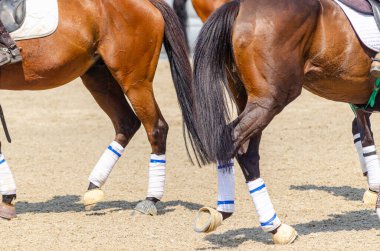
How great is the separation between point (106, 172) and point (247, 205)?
1265 mm

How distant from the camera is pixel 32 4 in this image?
7.04 meters

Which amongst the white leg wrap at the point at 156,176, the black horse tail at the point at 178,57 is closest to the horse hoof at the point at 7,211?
the white leg wrap at the point at 156,176

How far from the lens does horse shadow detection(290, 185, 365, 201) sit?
7.76 metres

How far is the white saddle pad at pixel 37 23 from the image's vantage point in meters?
6.91

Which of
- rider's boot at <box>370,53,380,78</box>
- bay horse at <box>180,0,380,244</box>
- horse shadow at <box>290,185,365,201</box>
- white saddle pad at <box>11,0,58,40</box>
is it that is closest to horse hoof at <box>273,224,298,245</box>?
bay horse at <box>180,0,380,244</box>

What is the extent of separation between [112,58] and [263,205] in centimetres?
201

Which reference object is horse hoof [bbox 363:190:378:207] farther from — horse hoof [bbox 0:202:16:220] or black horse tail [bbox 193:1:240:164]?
horse hoof [bbox 0:202:16:220]

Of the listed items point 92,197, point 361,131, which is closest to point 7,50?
point 92,197

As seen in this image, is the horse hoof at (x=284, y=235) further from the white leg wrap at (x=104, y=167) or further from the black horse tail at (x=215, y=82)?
the white leg wrap at (x=104, y=167)

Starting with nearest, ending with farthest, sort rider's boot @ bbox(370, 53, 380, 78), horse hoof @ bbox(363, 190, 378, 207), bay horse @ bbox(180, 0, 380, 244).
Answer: bay horse @ bbox(180, 0, 380, 244), rider's boot @ bbox(370, 53, 380, 78), horse hoof @ bbox(363, 190, 378, 207)

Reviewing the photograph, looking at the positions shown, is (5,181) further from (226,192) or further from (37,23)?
(226,192)

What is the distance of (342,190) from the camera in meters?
8.01

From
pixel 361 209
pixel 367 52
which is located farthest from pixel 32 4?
pixel 361 209

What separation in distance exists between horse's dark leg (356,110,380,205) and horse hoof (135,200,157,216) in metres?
1.86
